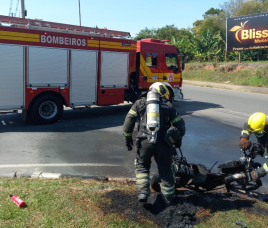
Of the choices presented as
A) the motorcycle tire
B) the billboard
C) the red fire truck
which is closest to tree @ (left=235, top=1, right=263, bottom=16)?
the billboard

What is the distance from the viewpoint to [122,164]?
661cm

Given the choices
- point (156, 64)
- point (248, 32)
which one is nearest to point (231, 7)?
point (248, 32)

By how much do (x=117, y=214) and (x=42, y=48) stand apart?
7.25 m

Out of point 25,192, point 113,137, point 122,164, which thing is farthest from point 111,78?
point 25,192

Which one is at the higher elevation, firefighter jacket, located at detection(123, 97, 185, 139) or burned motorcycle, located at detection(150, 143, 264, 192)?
firefighter jacket, located at detection(123, 97, 185, 139)

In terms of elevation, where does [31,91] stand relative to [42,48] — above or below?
below

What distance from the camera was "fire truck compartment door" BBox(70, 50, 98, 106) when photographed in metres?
10.9

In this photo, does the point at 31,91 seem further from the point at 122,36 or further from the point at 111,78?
the point at 122,36

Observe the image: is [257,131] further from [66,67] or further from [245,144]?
[66,67]

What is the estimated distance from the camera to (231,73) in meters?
27.5

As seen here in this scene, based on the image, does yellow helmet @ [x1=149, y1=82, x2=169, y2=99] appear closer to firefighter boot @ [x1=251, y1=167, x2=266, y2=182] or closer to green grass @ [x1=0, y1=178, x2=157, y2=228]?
green grass @ [x1=0, y1=178, x2=157, y2=228]

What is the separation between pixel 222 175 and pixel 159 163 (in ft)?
3.56

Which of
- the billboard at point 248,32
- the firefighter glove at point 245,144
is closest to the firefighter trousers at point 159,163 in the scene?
the firefighter glove at point 245,144

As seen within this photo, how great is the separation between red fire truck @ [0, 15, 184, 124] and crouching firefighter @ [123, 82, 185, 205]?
4.05m
